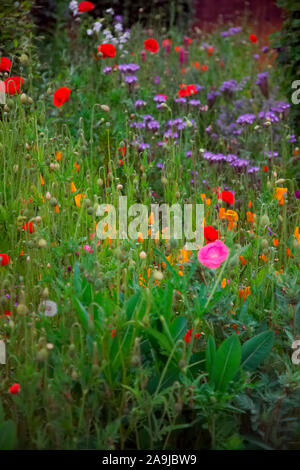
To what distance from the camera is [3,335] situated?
2000 millimetres

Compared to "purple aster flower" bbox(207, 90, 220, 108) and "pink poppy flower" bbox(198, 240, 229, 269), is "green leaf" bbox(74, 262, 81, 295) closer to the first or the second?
"pink poppy flower" bbox(198, 240, 229, 269)

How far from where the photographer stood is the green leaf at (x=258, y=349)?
5.90 feet

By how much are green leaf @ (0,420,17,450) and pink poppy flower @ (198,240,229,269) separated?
0.67 m

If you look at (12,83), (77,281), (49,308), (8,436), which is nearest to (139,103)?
(12,83)

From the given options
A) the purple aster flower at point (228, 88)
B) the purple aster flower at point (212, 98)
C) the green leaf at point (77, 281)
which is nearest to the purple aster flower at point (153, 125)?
the purple aster flower at point (212, 98)

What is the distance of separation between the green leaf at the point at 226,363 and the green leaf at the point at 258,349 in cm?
12

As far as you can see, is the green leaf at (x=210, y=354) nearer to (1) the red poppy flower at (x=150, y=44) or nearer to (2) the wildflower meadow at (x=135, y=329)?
(2) the wildflower meadow at (x=135, y=329)

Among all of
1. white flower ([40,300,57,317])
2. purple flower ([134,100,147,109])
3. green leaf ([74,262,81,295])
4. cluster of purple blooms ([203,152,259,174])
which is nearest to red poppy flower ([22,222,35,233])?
green leaf ([74,262,81,295])

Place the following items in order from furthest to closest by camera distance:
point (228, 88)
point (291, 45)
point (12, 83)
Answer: point (228, 88)
point (291, 45)
point (12, 83)

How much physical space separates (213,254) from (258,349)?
0.34m

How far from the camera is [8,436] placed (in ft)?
4.83

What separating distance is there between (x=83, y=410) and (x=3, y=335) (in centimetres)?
51

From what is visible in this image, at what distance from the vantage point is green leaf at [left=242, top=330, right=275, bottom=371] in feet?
5.90

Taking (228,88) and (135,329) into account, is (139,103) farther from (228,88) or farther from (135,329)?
(135,329)
